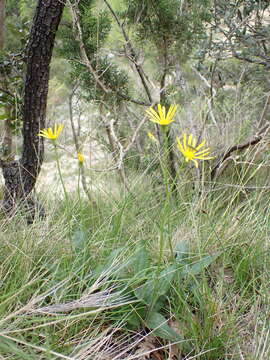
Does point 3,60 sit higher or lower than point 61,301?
higher

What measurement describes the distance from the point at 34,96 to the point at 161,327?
4.28ft

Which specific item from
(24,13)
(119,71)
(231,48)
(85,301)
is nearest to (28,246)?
(85,301)

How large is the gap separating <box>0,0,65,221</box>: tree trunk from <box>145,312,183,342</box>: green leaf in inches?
30.0

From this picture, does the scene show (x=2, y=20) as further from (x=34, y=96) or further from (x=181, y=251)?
(x=181, y=251)

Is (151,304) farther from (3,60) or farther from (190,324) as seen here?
(3,60)

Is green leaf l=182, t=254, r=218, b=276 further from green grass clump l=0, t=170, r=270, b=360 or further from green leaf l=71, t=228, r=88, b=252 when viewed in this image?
green leaf l=71, t=228, r=88, b=252

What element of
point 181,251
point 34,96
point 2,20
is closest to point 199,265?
Answer: point 181,251

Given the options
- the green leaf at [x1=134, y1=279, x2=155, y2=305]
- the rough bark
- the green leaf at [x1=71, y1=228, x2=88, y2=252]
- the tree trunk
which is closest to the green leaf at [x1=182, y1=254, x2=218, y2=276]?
the green leaf at [x1=134, y1=279, x2=155, y2=305]

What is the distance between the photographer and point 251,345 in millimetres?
1147

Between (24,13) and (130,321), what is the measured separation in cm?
267

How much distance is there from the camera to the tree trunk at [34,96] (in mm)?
1837

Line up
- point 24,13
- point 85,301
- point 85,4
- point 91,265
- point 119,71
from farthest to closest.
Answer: point 24,13
point 119,71
point 85,4
point 91,265
point 85,301

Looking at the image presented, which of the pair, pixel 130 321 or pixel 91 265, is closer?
pixel 130 321

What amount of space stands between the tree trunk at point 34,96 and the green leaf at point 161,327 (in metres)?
0.76
